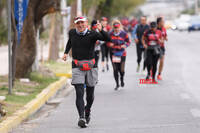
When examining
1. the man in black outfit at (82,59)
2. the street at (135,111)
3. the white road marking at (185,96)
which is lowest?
the street at (135,111)

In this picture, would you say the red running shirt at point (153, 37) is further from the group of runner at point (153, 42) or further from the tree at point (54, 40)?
the tree at point (54, 40)

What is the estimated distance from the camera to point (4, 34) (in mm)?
20078

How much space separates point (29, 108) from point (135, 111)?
2.00m

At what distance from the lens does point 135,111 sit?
428 inches

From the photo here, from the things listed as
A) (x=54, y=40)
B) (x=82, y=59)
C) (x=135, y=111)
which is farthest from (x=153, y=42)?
(x=54, y=40)

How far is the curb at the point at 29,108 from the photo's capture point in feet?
29.5

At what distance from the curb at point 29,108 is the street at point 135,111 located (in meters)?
0.13

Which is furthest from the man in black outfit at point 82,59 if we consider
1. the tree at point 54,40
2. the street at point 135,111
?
the tree at point 54,40

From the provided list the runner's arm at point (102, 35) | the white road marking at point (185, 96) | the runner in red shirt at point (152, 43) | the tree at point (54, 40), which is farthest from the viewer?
the tree at point (54, 40)

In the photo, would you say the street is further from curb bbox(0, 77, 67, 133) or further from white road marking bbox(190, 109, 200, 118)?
curb bbox(0, 77, 67, 133)

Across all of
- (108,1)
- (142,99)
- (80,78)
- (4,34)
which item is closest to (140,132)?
(80,78)

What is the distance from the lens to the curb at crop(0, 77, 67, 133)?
353 inches

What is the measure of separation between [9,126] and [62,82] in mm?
6912

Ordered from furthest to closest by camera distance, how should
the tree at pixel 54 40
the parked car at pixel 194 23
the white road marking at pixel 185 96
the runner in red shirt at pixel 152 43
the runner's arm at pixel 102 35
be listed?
the parked car at pixel 194 23 → the tree at pixel 54 40 → the runner in red shirt at pixel 152 43 → the white road marking at pixel 185 96 → the runner's arm at pixel 102 35
